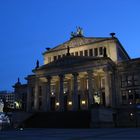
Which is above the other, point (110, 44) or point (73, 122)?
point (110, 44)

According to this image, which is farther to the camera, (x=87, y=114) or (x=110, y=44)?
(x=110, y=44)

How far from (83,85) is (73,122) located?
1957 centimetres

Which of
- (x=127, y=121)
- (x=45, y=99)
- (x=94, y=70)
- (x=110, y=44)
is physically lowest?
(x=127, y=121)

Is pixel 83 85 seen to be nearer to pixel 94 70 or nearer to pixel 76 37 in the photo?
pixel 94 70

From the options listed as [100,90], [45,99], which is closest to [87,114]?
[100,90]

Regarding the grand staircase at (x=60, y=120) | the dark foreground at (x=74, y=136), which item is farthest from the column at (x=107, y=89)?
the dark foreground at (x=74, y=136)

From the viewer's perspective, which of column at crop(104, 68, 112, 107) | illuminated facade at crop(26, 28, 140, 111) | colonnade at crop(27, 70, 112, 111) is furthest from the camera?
illuminated facade at crop(26, 28, 140, 111)

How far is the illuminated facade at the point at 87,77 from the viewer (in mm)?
61594

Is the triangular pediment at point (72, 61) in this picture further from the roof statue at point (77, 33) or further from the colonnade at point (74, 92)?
the roof statue at point (77, 33)

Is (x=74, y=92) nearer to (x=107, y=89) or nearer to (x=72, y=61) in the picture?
(x=107, y=89)

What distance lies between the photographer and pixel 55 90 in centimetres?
7344

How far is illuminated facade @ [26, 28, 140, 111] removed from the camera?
202 ft

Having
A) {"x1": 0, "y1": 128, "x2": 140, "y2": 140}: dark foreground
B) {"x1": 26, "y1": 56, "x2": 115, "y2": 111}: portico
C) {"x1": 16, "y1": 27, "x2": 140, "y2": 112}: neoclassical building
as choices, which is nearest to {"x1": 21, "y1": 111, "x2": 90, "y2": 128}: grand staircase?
{"x1": 16, "y1": 27, "x2": 140, "y2": 112}: neoclassical building

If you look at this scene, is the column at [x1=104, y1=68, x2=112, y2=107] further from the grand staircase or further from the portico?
the grand staircase
